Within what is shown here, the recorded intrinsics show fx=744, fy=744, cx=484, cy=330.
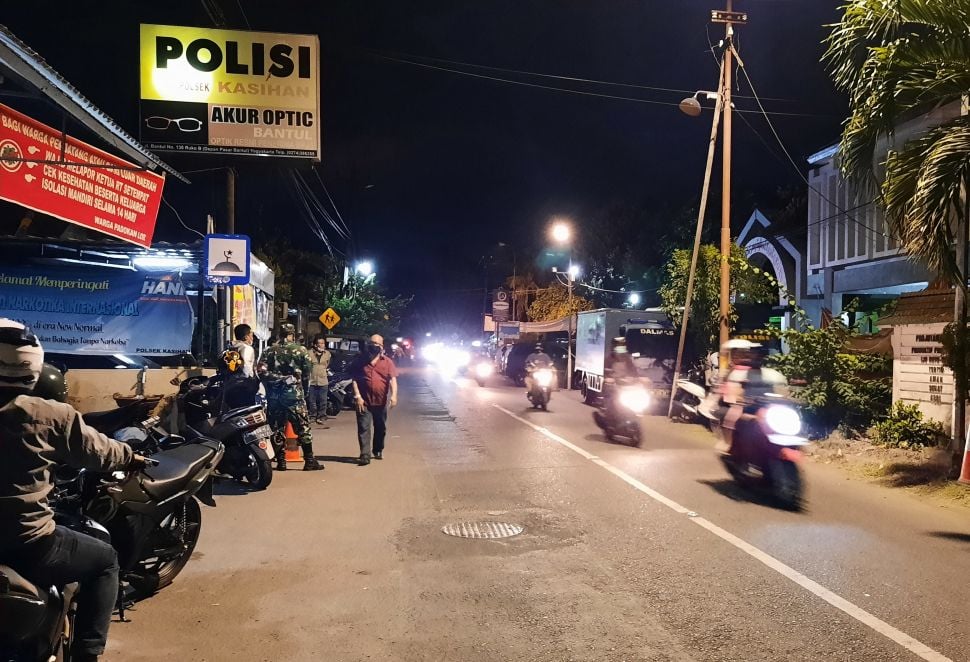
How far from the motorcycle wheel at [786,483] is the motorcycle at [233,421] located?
605cm

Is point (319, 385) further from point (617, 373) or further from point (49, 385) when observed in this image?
point (49, 385)

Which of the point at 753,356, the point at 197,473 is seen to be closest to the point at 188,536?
the point at 197,473

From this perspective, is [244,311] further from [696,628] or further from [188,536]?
[696,628]

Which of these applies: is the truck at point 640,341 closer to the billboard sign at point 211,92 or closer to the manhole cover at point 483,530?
the billboard sign at point 211,92

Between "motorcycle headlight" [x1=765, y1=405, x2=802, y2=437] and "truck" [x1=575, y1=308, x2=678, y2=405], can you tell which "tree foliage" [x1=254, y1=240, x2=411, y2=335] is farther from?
"motorcycle headlight" [x1=765, y1=405, x2=802, y2=437]

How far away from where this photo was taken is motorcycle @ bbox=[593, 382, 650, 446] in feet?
43.9

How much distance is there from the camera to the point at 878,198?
9727 millimetres

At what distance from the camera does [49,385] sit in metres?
4.59

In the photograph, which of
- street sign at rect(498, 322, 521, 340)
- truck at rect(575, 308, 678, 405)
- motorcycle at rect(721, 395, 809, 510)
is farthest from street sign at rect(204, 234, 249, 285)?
street sign at rect(498, 322, 521, 340)

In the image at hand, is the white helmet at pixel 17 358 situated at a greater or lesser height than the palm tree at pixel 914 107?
lesser

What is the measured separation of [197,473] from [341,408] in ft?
50.6

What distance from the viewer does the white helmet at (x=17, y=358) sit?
10.8 feet

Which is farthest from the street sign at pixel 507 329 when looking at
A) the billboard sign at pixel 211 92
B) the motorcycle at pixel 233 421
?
the motorcycle at pixel 233 421

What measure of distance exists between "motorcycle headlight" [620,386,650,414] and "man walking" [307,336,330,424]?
7086mm
